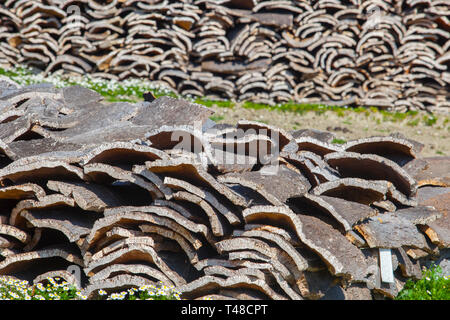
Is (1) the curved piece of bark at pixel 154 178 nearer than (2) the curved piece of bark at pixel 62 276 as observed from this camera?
Yes

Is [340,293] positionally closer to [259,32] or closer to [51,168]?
[51,168]

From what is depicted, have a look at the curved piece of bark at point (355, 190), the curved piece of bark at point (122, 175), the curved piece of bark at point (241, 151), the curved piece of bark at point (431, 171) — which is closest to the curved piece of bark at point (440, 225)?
the curved piece of bark at point (431, 171)

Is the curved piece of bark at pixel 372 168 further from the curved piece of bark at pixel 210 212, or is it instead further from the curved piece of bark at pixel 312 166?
the curved piece of bark at pixel 210 212

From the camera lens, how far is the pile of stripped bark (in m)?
3.66

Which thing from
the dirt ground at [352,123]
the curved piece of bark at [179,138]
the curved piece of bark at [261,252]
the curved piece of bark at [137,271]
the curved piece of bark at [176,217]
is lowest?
the dirt ground at [352,123]

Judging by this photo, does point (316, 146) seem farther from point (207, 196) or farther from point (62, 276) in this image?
point (62, 276)

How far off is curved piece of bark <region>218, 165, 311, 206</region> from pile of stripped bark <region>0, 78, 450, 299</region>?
1 centimetres

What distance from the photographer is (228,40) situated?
12.1 m

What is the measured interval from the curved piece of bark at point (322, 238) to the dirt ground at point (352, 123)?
5.97m

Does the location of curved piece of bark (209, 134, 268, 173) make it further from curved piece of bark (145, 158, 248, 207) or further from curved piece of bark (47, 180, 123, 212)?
curved piece of bark (47, 180, 123, 212)

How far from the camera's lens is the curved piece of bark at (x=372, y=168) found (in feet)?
14.4

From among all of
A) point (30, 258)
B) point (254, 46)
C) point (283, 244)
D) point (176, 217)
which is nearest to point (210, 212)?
point (176, 217)

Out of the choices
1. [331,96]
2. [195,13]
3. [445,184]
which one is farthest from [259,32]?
[445,184]

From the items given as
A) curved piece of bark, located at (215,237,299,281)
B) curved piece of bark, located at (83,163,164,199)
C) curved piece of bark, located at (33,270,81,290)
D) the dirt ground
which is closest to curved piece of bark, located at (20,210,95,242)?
curved piece of bark, located at (33,270,81,290)
